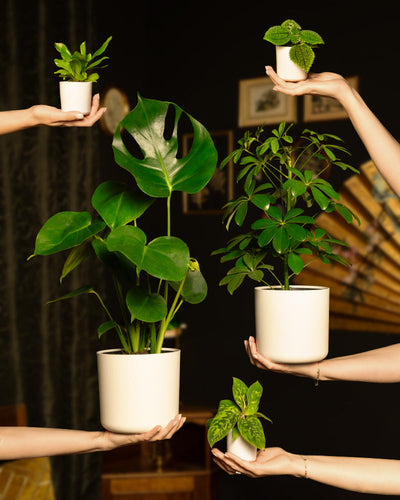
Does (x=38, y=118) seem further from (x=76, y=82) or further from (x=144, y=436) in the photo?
(x=144, y=436)

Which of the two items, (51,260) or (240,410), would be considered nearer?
(240,410)

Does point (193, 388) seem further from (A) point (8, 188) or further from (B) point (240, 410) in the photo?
(B) point (240, 410)

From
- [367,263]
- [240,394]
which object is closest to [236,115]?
[367,263]

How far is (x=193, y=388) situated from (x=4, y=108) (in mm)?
1945

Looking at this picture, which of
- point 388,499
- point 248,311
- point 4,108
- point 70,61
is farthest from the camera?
point 248,311

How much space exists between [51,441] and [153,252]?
0.43 metres

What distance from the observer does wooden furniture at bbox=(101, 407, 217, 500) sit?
310cm

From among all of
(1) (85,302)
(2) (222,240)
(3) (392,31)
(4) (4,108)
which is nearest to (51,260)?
(1) (85,302)

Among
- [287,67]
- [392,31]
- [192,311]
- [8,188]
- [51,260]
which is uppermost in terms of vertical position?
[392,31]

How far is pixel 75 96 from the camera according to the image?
1.29 meters

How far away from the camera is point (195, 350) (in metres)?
3.83

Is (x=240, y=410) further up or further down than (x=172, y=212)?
further down

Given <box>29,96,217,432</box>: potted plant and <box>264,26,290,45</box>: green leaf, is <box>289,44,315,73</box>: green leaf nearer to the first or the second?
<box>264,26,290,45</box>: green leaf

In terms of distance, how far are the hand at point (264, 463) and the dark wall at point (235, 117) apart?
194 cm
